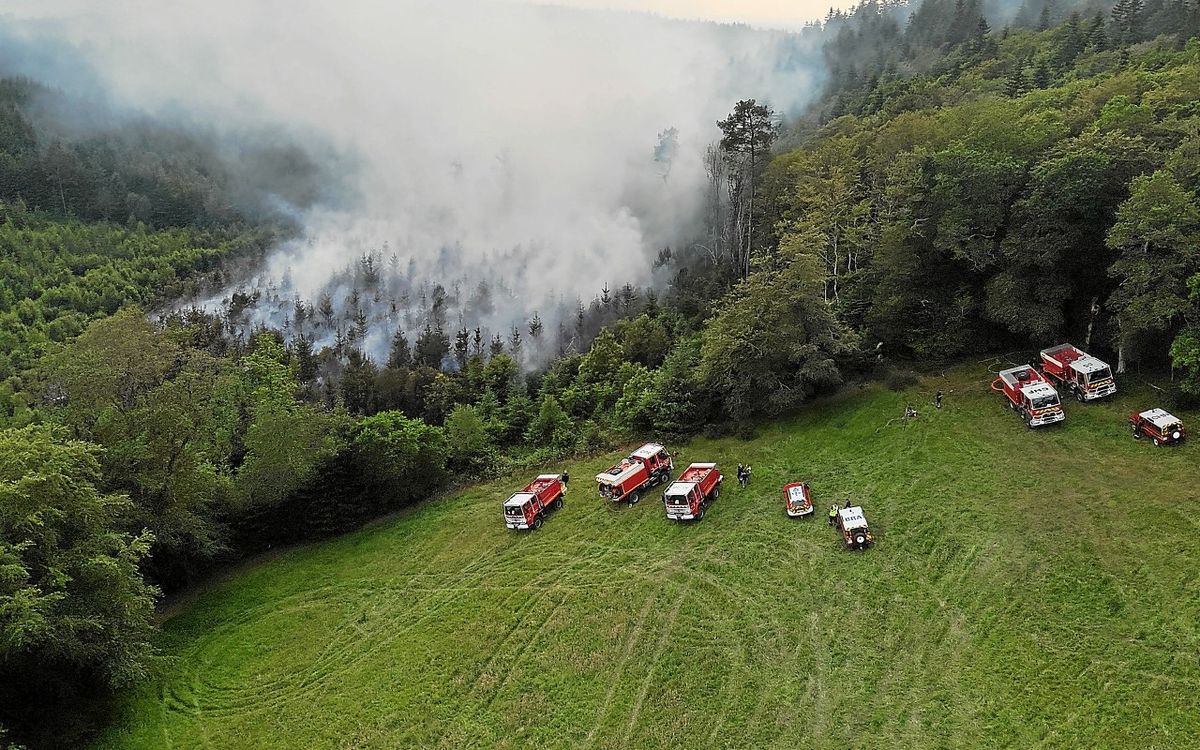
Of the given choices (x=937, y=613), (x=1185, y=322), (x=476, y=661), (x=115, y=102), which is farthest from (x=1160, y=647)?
(x=115, y=102)

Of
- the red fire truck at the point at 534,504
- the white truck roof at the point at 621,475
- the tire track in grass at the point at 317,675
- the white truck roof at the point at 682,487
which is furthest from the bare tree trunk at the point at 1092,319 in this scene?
the tire track in grass at the point at 317,675

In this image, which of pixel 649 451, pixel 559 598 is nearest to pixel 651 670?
pixel 559 598

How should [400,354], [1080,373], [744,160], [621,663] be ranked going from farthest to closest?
[400,354], [744,160], [1080,373], [621,663]

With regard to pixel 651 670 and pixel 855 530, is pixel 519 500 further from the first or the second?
pixel 855 530

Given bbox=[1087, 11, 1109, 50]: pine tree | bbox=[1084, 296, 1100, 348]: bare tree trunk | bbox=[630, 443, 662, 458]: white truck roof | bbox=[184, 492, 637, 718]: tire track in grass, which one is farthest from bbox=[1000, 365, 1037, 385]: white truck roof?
bbox=[1087, 11, 1109, 50]: pine tree

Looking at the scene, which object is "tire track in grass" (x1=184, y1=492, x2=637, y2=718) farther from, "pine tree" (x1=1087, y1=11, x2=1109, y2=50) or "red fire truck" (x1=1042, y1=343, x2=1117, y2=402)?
"pine tree" (x1=1087, y1=11, x2=1109, y2=50)

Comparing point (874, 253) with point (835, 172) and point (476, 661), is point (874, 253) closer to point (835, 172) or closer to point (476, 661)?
point (835, 172)
